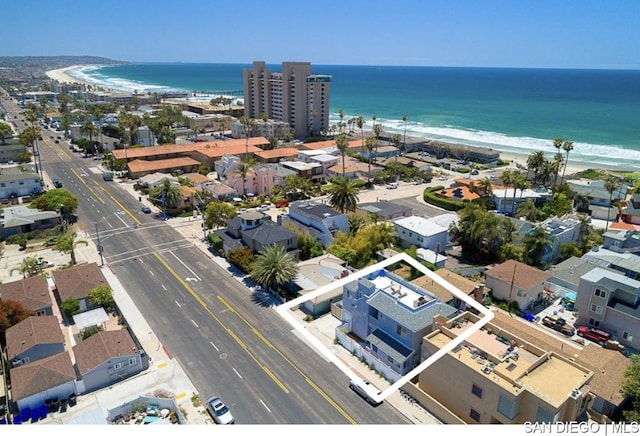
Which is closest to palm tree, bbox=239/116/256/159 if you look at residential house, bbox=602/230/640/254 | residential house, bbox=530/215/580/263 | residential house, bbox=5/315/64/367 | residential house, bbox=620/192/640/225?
residential house, bbox=530/215/580/263

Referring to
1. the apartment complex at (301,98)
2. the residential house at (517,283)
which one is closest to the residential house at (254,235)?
the residential house at (517,283)

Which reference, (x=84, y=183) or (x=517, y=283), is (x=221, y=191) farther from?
(x=517, y=283)

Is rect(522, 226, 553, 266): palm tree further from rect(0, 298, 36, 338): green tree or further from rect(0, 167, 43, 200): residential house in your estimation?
rect(0, 167, 43, 200): residential house

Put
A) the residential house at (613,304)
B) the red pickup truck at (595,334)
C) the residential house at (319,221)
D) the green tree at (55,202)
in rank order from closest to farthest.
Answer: the residential house at (613,304) < the red pickup truck at (595,334) < the residential house at (319,221) < the green tree at (55,202)

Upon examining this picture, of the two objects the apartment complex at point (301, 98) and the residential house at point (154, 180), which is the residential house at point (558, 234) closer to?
the residential house at point (154, 180)

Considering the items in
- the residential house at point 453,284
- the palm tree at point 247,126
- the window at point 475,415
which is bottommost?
the window at point 475,415

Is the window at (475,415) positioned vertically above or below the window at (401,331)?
below

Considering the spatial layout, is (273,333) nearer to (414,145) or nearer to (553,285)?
(553,285)
